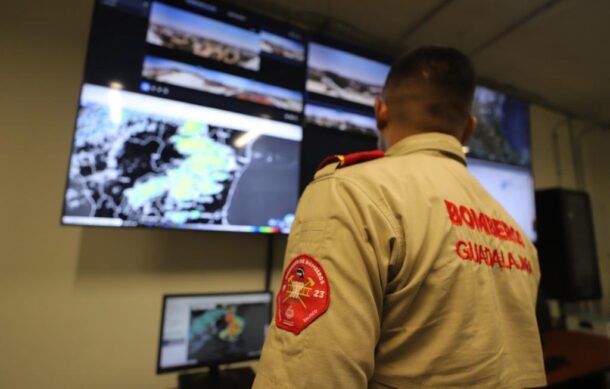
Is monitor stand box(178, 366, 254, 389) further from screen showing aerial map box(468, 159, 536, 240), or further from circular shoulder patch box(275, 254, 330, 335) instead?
screen showing aerial map box(468, 159, 536, 240)

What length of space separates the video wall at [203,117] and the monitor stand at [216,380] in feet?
1.92

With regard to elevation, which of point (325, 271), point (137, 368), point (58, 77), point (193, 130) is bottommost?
point (137, 368)

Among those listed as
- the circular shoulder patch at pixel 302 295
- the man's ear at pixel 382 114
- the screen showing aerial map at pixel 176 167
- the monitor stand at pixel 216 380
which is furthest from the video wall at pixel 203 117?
the circular shoulder patch at pixel 302 295

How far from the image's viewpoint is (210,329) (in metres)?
1.33

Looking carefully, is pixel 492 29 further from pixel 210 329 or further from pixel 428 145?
pixel 210 329

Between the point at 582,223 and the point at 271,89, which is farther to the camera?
the point at 582,223

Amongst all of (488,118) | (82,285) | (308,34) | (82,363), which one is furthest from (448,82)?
(488,118)

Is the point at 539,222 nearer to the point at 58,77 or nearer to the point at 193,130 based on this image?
the point at 193,130

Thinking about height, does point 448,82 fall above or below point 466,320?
above

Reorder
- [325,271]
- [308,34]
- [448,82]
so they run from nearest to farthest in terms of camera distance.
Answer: [325,271] < [448,82] < [308,34]

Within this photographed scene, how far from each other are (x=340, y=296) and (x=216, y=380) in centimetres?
108

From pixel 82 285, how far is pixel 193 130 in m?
0.73

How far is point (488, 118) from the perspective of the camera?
223cm

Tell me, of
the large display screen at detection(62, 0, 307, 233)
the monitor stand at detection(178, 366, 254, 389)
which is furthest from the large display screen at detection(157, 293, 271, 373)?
the large display screen at detection(62, 0, 307, 233)
